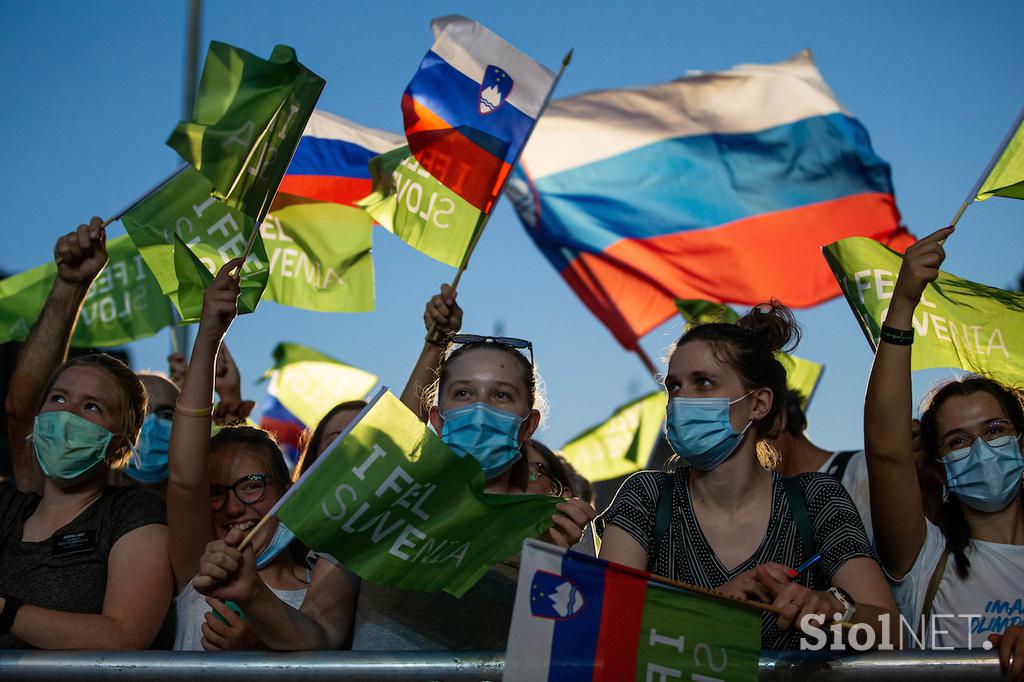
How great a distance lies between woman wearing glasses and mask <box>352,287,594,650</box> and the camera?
127 inches

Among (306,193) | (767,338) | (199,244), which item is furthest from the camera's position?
(306,193)

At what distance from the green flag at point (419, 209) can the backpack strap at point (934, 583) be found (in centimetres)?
257

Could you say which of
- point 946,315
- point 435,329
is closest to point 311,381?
point 435,329

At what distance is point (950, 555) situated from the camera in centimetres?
359

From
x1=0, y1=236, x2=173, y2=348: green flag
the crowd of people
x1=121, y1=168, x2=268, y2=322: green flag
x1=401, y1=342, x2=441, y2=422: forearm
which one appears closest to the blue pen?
the crowd of people

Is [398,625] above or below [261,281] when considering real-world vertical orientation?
below

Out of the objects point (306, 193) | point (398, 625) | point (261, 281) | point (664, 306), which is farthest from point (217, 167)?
point (664, 306)

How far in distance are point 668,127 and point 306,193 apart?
376 cm

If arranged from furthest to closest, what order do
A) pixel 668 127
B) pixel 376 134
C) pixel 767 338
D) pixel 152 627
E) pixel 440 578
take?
pixel 668 127
pixel 376 134
pixel 767 338
pixel 152 627
pixel 440 578

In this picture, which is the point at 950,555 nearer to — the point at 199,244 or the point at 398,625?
the point at 398,625

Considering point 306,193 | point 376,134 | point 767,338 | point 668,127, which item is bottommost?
point 767,338

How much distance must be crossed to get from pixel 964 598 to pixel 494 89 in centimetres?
316

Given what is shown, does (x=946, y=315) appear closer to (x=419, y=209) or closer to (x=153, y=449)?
(x=419, y=209)

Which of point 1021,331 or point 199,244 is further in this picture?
point 199,244
